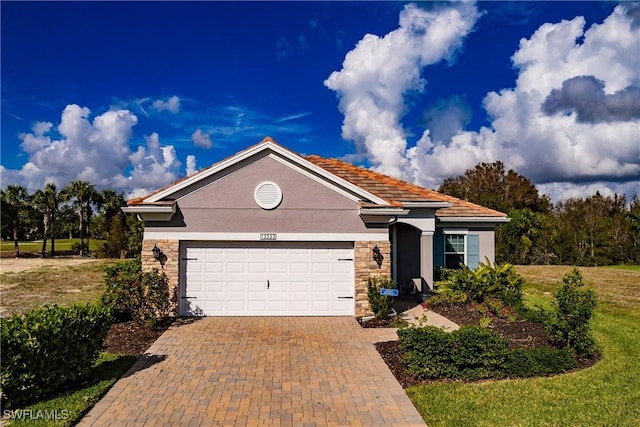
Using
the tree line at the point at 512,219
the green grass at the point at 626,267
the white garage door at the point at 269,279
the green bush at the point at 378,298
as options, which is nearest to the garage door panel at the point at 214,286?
the white garage door at the point at 269,279

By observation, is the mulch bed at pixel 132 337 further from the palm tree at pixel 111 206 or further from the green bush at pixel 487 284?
the palm tree at pixel 111 206

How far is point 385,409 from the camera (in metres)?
7.05

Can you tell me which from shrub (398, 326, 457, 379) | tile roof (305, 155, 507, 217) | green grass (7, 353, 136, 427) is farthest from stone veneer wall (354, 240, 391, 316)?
green grass (7, 353, 136, 427)

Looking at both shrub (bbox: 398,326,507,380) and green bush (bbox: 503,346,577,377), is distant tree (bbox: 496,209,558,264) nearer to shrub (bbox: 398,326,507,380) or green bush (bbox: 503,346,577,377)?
green bush (bbox: 503,346,577,377)

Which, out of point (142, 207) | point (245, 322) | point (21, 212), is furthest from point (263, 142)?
point (21, 212)

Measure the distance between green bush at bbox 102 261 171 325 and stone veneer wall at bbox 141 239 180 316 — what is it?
257 mm

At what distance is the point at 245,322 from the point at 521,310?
25.8ft

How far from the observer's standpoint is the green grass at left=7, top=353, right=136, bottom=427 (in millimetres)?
Answer: 6348

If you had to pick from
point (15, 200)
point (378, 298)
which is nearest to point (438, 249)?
point (378, 298)

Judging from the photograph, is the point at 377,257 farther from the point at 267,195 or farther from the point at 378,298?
the point at 267,195

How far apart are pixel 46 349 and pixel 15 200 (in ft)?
142

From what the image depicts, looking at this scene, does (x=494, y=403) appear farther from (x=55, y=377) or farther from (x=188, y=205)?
(x=188, y=205)

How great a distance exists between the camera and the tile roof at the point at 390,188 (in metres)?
16.1

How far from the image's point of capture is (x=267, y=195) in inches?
530
